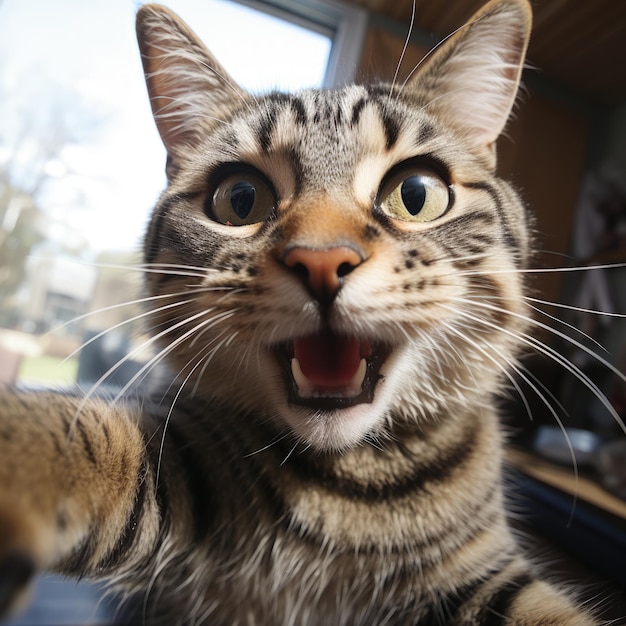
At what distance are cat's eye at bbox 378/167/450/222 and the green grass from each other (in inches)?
18.4

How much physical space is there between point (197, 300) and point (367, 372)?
173 mm

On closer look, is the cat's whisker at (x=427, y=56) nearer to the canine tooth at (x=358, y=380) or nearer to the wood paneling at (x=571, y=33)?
the wood paneling at (x=571, y=33)

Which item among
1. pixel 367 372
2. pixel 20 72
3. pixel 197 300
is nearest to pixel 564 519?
Answer: pixel 367 372

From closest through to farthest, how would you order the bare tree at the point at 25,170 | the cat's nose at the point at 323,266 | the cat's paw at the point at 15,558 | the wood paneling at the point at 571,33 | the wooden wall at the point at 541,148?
the cat's paw at the point at 15,558 → the cat's nose at the point at 323,266 → the wood paneling at the point at 571,33 → the wooden wall at the point at 541,148 → the bare tree at the point at 25,170

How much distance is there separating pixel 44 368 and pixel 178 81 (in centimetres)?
52

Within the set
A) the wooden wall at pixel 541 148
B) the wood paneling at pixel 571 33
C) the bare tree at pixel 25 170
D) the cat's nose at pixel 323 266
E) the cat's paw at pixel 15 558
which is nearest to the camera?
the cat's paw at pixel 15 558

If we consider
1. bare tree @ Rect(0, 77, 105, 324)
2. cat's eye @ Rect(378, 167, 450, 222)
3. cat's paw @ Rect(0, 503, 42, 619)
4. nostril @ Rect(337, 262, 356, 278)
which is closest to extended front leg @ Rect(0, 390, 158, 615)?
cat's paw @ Rect(0, 503, 42, 619)

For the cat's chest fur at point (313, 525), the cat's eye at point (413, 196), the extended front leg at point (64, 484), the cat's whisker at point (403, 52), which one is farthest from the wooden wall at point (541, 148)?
the extended front leg at point (64, 484)

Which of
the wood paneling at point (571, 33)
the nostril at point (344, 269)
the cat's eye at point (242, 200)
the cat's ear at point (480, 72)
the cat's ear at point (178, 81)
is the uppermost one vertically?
the wood paneling at point (571, 33)

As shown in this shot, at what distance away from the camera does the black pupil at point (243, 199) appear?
0.50 metres

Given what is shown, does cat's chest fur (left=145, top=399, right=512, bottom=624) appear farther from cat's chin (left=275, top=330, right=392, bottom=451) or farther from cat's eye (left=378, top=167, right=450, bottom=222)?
cat's eye (left=378, top=167, right=450, bottom=222)

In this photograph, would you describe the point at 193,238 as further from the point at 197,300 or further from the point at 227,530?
the point at 227,530

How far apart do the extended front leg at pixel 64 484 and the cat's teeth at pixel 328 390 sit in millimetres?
152

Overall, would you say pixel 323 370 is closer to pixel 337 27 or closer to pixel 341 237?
pixel 341 237
